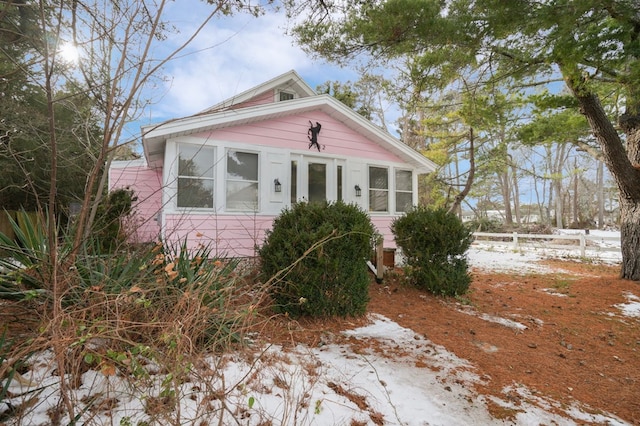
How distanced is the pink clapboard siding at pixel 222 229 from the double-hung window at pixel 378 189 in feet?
9.95

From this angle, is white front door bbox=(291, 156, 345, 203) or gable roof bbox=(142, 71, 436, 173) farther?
white front door bbox=(291, 156, 345, 203)

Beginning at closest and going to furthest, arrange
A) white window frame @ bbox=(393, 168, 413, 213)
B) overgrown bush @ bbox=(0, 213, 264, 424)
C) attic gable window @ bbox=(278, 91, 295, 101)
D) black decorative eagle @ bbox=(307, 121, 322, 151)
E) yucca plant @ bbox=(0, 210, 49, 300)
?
1. overgrown bush @ bbox=(0, 213, 264, 424)
2. yucca plant @ bbox=(0, 210, 49, 300)
3. black decorative eagle @ bbox=(307, 121, 322, 151)
4. white window frame @ bbox=(393, 168, 413, 213)
5. attic gable window @ bbox=(278, 91, 295, 101)

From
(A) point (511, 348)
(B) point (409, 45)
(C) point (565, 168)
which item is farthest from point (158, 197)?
(C) point (565, 168)

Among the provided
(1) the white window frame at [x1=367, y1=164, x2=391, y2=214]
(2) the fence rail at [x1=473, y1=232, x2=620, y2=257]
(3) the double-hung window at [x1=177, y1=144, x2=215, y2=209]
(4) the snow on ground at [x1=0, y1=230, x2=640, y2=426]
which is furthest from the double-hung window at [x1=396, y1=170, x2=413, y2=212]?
(4) the snow on ground at [x1=0, y1=230, x2=640, y2=426]

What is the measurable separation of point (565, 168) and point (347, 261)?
3218cm

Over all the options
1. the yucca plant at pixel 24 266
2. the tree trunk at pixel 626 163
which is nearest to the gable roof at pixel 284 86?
the tree trunk at pixel 626 163

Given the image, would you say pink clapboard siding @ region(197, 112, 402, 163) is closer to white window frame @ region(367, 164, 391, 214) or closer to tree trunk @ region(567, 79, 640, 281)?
white window frame @ region(367, 164, 391, 214)

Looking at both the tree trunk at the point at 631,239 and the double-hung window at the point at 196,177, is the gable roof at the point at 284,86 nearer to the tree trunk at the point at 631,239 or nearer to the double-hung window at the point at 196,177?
the double-hung window at the point at 196,177

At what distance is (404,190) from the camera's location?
9.17 m

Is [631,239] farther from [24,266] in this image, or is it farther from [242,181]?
[24,266]

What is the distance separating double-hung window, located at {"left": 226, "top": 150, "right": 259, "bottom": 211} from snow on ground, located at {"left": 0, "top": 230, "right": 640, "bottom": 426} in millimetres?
4410

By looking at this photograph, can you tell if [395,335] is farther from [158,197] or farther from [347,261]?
[158,197]

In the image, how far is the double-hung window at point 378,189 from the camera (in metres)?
8.57

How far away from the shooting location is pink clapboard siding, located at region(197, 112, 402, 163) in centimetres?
703
